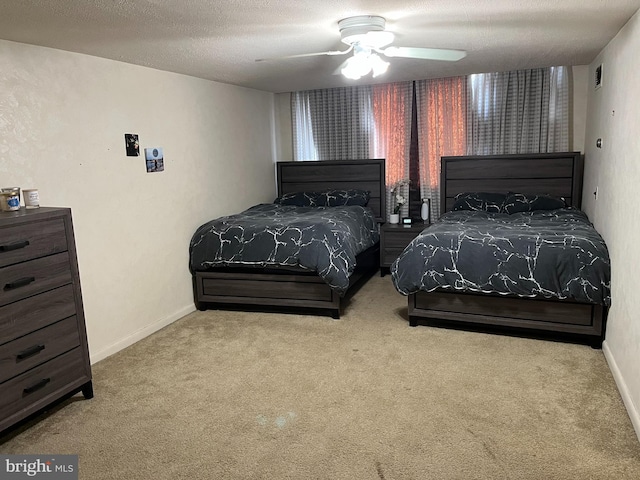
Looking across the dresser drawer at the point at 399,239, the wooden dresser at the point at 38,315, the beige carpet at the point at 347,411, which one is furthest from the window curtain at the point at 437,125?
the wooden dresser at the point at 38,315

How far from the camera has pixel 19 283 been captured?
7.91ft

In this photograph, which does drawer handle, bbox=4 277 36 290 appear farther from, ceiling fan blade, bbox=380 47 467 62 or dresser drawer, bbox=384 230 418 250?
dresser drawer, bbox=384 230 418 250

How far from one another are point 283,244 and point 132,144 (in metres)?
1.35

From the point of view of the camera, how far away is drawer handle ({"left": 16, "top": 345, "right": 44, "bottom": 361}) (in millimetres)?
2438

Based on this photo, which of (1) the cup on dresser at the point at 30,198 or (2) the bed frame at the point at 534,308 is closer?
(1) the cup on dresser at the point at 30,198

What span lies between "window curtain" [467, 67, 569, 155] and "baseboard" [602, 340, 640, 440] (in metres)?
2.41

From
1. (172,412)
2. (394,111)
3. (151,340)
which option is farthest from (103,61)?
(394,111)

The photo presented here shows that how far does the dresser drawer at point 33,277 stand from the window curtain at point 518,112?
13.3 feet

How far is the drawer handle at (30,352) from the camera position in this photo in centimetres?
244

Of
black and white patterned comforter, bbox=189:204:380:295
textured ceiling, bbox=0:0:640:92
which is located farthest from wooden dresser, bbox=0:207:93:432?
black and white patterned comforter, bbox=189:204:380:295

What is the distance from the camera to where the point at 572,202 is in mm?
4859

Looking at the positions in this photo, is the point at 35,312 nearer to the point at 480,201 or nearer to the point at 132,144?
the point at 132,144

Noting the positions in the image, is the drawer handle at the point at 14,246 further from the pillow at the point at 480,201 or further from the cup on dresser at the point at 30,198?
the pillow at the point at 480,201

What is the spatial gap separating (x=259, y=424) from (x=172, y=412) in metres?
0.51
